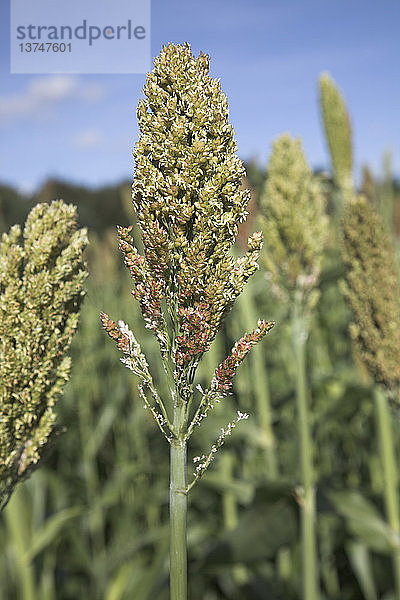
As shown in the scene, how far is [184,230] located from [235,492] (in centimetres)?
299

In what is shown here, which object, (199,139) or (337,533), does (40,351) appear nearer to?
(199,139)

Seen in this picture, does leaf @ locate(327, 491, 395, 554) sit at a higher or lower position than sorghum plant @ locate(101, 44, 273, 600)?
lower

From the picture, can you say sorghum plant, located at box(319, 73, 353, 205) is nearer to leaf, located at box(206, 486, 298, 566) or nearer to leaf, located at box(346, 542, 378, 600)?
leaf, located at box(206, 486, 298, 566)

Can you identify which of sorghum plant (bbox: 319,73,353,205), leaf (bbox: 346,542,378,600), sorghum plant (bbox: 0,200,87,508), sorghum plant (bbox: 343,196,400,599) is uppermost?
sorghum plant (bbox: 319,73,353,205)

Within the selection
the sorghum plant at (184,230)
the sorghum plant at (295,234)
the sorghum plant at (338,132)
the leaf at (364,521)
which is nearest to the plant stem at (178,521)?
the sorghum plant at (184,230)

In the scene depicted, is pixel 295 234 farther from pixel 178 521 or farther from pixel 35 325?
pixel 178 521

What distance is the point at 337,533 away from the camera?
165 inches

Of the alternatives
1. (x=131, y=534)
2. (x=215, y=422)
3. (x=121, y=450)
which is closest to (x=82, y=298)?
(x=215, y=422)

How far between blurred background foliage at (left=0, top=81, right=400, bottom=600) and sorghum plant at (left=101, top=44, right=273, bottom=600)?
50.8 inches

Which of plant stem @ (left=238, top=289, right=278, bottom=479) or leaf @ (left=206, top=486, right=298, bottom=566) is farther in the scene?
plant stem @ (left=238, top=289, right=278, bottom=479)

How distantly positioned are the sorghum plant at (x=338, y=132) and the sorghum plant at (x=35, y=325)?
2.92m

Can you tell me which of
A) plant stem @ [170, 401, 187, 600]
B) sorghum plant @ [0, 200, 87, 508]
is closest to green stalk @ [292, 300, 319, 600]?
sorghum plant @ [0, 200, 87, 508]

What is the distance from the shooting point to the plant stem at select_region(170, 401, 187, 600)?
1047 millimetres

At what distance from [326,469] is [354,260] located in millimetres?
2914
